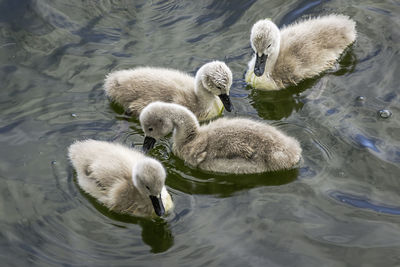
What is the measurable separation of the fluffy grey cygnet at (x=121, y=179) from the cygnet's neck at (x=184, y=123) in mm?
450

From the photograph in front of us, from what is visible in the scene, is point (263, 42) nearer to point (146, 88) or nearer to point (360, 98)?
point (360, 98)

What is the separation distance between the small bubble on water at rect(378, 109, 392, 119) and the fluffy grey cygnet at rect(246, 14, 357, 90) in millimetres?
861

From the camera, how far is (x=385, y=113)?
552cm

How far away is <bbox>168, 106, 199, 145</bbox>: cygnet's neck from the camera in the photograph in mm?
5070

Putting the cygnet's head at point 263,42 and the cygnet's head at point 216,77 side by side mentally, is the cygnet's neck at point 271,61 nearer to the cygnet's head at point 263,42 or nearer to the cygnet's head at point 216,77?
the cygnet's head at point 263,42

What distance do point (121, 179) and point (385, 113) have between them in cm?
263

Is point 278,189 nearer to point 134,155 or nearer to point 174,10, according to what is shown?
point 134,155

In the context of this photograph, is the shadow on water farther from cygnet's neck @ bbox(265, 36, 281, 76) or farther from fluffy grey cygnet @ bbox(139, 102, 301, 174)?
cygnet's neck @ bbox(265, 36, 281, 76)

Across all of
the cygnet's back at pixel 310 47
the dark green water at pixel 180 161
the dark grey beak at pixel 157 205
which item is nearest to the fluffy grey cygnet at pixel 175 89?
the dark green water at pixel 180 161

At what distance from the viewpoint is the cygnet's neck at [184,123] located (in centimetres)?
507

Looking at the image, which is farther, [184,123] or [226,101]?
[226,101]

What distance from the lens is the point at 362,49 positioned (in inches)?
256

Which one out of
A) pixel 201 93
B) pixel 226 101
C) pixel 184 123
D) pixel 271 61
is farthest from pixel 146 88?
pixel 271 61

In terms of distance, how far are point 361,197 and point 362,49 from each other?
93.7 inches
